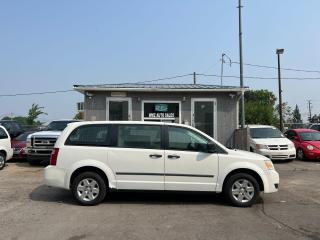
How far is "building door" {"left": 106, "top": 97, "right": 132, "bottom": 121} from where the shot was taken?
1891 centimetres

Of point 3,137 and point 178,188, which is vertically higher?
point 3,137

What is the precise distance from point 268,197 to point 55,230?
5.46 m

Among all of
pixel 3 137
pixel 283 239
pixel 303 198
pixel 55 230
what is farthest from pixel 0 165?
pixel 283 239

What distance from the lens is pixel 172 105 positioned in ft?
62.6

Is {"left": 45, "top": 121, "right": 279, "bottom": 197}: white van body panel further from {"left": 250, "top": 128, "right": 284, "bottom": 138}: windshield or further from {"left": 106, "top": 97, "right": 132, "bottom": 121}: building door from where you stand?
{"left": 250, "top": 128, "right": 284, "bottom": 138}: windshield

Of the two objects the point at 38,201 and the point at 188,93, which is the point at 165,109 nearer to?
the point at 188,93

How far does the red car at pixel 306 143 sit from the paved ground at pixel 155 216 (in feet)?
29.7

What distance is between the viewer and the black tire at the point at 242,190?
9.40m

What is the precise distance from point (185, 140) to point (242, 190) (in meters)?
A: 1.61

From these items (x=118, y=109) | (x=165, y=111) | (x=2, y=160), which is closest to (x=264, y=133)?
(x=165, y=111)

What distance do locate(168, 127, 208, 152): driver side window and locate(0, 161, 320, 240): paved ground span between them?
1203 mm

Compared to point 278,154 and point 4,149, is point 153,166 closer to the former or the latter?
point 4,149

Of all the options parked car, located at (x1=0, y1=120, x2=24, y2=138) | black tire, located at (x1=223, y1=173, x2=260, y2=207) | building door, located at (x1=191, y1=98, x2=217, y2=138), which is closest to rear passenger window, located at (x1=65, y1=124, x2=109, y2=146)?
black tire, located at (x1=223, y1=173, x2=260, y2=207)

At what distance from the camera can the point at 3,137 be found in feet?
55.3
